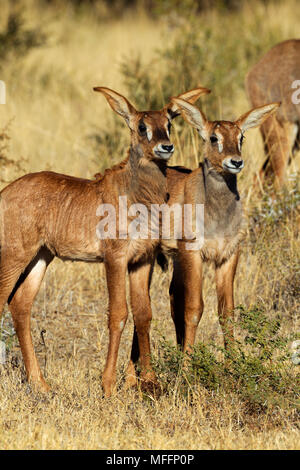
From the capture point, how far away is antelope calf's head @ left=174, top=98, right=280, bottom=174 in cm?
594

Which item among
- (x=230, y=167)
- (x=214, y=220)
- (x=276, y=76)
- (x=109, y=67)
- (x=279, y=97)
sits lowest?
(x=214, y=220)

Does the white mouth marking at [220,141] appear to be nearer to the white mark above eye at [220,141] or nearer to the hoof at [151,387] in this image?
the white mark above eye at [220,141]

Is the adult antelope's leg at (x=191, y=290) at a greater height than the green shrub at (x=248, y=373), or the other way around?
the adult antelope's leg at (x=191, y=290)

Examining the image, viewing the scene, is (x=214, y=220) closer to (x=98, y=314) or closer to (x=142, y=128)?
(x=142, y=128)

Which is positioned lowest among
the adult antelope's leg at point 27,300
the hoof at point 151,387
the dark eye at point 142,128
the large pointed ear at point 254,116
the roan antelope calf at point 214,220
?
the hoof at point 151,387

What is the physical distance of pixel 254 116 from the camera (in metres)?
6.34

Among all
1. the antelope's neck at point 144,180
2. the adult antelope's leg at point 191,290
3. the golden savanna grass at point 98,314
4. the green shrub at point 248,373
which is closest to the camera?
the golden savanna grass at point 98,314

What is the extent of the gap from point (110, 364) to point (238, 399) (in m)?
0.96

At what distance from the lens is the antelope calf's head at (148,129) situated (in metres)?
5.77

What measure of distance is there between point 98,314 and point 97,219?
6.01 feet

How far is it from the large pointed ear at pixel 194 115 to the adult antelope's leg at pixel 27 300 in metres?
1.47

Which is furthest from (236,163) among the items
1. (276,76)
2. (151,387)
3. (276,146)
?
(276,76)

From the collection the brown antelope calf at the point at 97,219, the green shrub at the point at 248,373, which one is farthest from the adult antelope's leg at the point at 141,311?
the green shrub at the point at 248,373

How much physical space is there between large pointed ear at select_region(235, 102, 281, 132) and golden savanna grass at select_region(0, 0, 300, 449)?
1.63 meters
